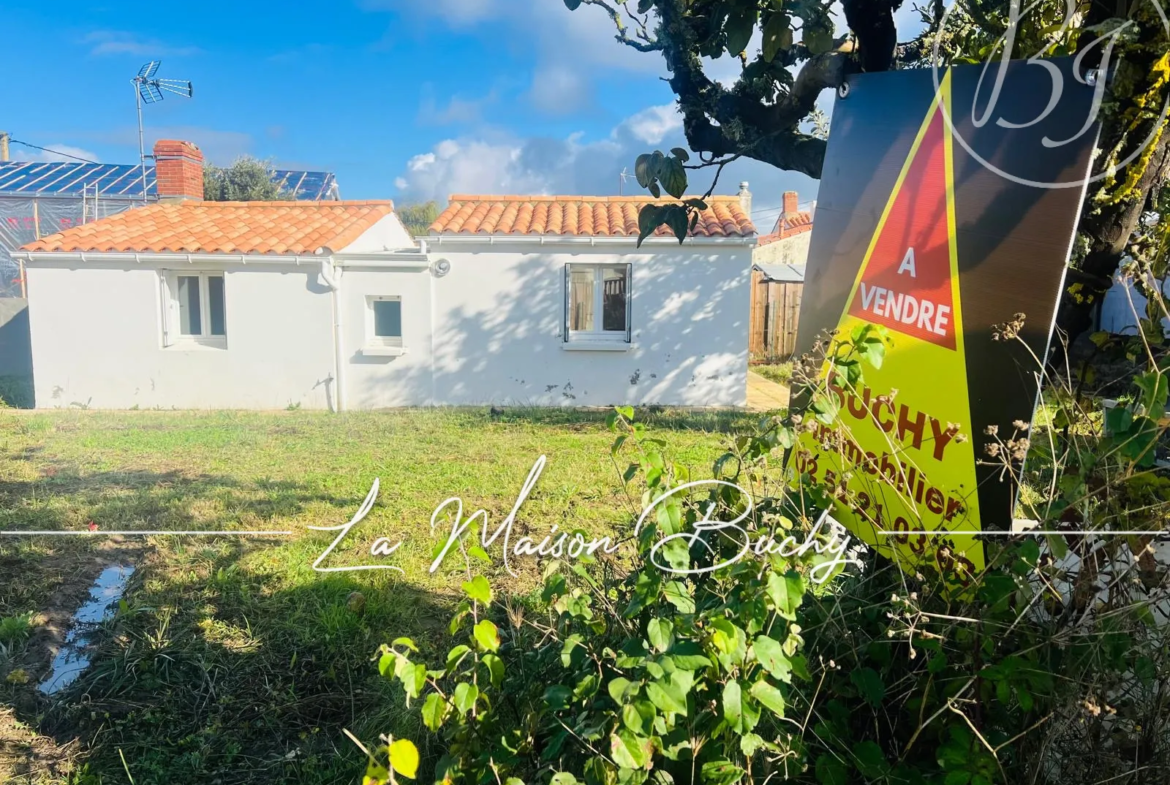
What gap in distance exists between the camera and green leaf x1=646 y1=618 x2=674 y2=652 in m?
1.36

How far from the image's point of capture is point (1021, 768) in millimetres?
1536

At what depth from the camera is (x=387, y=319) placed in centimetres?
996

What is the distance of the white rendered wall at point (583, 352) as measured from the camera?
9.91 metres

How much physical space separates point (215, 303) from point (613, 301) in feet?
17.9

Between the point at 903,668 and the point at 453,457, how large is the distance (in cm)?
532

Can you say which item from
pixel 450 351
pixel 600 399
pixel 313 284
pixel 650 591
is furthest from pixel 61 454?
pixel 650 591

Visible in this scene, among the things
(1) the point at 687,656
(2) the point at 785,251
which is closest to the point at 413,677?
(1) the point at 687,656

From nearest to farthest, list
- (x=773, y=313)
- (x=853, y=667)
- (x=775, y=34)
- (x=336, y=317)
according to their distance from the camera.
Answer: (x=853, y=667) → (x=775, y=34) → (x=336, y=317) → (x=773, y=313)

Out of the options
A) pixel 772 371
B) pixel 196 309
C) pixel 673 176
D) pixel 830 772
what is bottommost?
pixel 772 371

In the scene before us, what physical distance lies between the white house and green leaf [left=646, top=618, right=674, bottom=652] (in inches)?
338

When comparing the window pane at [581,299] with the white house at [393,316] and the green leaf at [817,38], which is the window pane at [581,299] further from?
the green leaf at [817,38]

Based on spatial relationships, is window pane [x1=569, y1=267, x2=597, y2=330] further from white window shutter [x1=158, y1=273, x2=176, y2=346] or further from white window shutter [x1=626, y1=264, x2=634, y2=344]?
white window shutter [x1=158, y1=273, x2=176, y2=346]

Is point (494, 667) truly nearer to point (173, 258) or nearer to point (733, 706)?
point (733, 706)

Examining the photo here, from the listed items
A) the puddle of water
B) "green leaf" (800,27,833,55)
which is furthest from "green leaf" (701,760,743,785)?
the puddle of water
